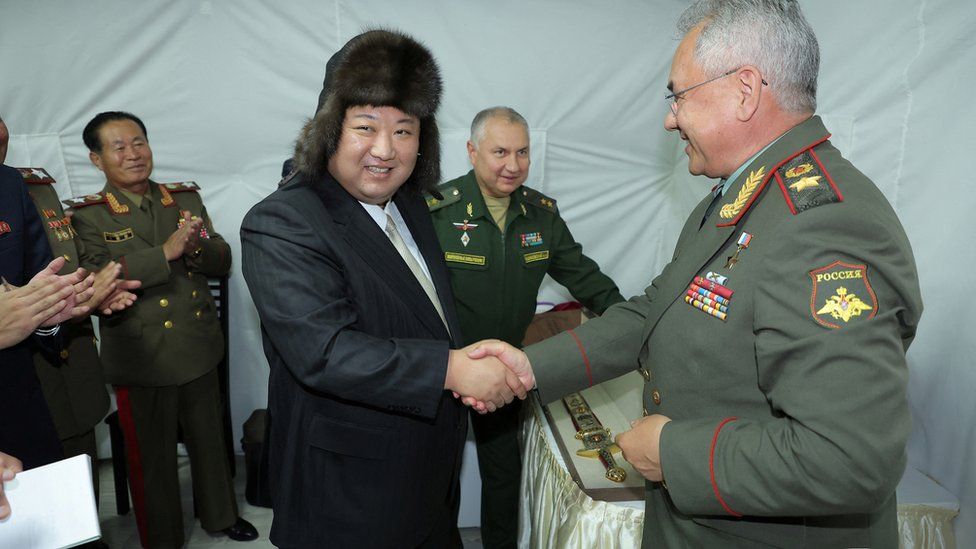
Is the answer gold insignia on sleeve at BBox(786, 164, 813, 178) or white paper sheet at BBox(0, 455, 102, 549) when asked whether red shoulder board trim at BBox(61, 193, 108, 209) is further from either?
gold insignia on sleeve at BBox(786, 164, 813, 178)

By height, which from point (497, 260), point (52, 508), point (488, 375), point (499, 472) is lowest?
point (499, 472)

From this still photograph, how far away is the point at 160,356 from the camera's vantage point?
287 cm

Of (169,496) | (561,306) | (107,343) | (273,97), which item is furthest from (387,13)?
(169,496)

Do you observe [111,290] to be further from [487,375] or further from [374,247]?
[487,375]

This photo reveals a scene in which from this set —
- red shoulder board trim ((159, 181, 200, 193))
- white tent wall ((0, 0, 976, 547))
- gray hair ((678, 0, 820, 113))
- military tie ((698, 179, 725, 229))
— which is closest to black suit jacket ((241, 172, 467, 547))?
military tie ((698, 179, 725, 229))

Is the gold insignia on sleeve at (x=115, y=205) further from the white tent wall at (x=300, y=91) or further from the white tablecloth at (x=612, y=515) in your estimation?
the white tablecloth at (x=612, y=515)

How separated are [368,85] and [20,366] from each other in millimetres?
1453

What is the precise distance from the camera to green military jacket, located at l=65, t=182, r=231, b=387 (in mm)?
2779

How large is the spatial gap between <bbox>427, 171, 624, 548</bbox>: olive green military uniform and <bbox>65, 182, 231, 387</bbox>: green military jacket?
1.27 metres

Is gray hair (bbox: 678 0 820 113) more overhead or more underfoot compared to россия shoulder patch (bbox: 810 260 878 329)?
more overhead

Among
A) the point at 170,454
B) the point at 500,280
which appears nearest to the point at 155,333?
the point at 170,454

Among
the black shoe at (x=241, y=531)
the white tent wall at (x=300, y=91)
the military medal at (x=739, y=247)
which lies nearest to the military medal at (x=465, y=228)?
the white tent wall at (x=300, y=91)

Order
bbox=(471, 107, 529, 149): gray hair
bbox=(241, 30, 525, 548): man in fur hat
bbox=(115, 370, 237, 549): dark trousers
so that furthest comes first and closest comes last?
bbox=(471, 107, 529, 149): gray hair, bbox=(115, 370, 237, 549): dark trousers, bbox=(241, 30, 525, 548): man in fur hat

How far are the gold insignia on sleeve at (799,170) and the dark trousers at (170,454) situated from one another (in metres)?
2.82
